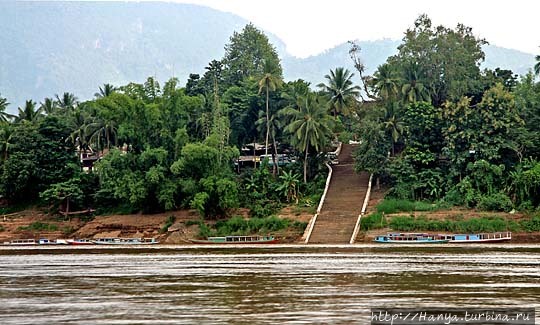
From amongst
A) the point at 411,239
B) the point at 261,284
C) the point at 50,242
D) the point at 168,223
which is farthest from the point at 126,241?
the point at 261,284

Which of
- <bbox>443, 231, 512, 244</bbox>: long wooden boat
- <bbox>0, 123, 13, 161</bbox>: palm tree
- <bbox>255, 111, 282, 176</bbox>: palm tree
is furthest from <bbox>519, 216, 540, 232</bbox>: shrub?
<bbox>0, 123, 13, 161</bbox>: palm tree

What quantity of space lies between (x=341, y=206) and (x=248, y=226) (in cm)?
683

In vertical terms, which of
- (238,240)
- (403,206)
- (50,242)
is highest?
(403,206)

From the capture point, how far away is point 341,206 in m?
63.8

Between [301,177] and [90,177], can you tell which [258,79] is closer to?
[301,177]

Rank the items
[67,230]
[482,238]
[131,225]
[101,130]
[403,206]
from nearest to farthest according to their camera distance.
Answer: [482,238]
[403,206]
[131,225]
[67,230]
[101,130]

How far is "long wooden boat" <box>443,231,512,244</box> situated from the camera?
183 ft

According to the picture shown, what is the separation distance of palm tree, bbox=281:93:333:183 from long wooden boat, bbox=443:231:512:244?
15.0 meters

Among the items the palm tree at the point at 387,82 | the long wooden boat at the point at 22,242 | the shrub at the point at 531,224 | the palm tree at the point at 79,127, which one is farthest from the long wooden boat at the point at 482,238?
the palm tree at the point at 79,127

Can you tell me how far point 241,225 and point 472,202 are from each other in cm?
1576

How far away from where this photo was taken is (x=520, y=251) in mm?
49312

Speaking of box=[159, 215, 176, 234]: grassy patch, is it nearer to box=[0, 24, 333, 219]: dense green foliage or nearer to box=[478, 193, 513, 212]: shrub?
box=[0, 24, 333, 219]: dense green foliage

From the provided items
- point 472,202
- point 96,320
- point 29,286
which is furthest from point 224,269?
point 472,202

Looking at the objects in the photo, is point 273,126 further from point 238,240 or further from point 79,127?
point 79,127
